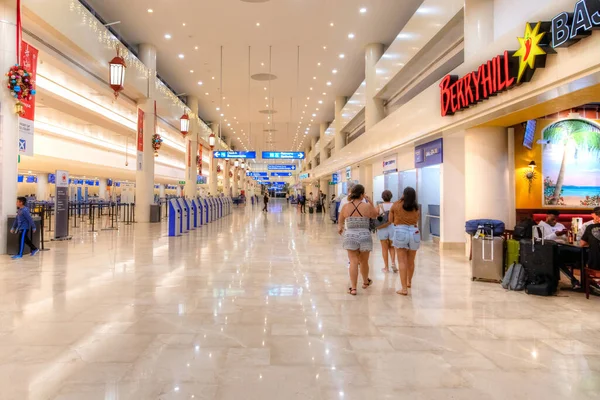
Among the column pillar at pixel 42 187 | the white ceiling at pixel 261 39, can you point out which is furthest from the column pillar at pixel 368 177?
the column pillar at pixel 42 187

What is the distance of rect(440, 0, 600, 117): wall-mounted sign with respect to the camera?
4344 millimetres

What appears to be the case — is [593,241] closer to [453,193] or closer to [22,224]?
[453,193]

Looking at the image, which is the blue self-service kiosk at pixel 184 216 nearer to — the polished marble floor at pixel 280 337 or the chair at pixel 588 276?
the polished marble floor at pixel 280 337

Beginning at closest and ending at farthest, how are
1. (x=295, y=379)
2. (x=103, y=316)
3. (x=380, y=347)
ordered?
(x=295, y=379), (x=380, y=347), (x=103, y=316)

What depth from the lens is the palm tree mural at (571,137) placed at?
874 centimetres

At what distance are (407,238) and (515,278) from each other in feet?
5.87

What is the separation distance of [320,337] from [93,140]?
23.4 meters

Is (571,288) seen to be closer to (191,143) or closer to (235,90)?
(235,90)

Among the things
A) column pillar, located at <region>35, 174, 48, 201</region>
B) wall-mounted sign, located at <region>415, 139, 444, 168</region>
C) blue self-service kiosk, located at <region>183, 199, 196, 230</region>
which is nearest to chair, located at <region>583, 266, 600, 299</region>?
wall-mounted sign, located at <region>415, 139, 444, 168</region>

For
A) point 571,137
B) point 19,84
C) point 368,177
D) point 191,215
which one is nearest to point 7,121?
point 19,84

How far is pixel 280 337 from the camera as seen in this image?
11.2 ft

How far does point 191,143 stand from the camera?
22.8 metres

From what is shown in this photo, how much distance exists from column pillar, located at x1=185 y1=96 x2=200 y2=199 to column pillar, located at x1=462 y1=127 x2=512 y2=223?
56.3 feet

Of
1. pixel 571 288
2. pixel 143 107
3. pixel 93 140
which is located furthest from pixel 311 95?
pixel 571 288
